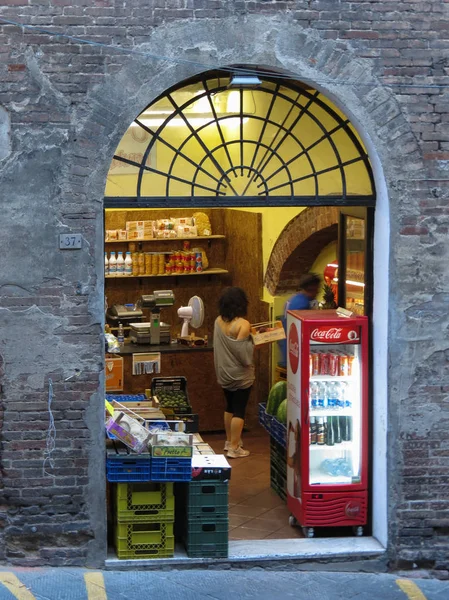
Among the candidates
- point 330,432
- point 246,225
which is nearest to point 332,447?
point 330,432

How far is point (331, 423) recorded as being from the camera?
9.68 meters

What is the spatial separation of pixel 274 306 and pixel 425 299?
472cm

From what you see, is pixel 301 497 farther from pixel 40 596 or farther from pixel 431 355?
pixel 40 596

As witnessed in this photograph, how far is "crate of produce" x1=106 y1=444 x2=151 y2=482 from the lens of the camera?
889cm

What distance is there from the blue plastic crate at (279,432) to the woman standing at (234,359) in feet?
4.72

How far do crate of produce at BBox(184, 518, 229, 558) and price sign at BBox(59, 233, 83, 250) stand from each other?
239 centimetres

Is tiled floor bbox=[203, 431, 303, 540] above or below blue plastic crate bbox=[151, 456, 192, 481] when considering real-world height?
below

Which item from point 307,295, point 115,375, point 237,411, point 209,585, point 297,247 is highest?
point 297,247

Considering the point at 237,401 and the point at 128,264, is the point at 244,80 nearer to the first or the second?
the point at 237,401

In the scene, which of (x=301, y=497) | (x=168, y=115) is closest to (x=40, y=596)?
(x=301, y=497)

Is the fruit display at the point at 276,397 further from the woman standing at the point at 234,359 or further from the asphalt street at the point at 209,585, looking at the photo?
the asphalt street at the point at 209,585

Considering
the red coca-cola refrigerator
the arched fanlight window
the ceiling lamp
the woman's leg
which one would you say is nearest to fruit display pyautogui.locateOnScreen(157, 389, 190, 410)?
the woman's leg

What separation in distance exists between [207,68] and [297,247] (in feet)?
15.8

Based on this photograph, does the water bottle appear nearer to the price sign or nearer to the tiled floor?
the tiled floor
